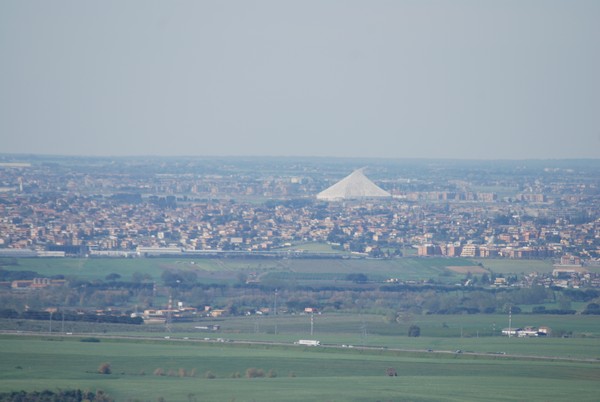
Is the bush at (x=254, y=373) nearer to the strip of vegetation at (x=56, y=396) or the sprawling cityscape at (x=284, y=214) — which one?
the strip of vegetation at (x=56, y=396)

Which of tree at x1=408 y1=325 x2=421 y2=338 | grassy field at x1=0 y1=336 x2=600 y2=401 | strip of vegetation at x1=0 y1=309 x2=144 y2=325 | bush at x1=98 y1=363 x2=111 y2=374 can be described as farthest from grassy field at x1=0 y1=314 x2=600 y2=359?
bush at x1=98 y1=363 x2=111 y2=374

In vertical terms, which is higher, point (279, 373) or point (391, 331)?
point (279, 373)

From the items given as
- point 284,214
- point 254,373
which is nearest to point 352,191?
point 284,214

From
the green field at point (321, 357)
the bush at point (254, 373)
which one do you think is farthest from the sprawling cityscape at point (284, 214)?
the bush at point (254, 373)

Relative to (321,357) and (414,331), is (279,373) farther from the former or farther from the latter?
(414,331)

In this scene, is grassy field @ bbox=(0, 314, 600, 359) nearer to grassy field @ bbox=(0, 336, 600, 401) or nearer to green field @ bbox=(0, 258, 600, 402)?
green field @ bbox=(0, 258, 600, 402)

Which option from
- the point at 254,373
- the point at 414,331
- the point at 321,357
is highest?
the point at 254,373
